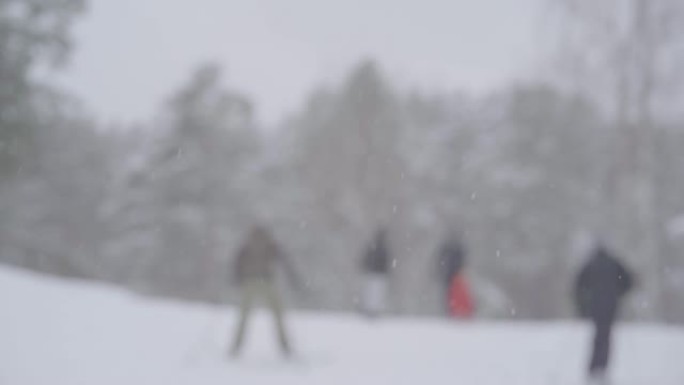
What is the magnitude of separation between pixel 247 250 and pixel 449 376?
9.40 feet

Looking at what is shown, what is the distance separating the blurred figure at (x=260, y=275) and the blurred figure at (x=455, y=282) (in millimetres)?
6649

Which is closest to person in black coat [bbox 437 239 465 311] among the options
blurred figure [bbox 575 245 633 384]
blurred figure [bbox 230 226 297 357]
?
blurred figure [bbox 230 226 297 357]

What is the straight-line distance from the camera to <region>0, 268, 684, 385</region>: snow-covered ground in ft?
23.0

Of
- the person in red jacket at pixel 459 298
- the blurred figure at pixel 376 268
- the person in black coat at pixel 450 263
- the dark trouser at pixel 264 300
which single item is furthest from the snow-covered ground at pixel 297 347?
the person in black coat at pixel 450 263

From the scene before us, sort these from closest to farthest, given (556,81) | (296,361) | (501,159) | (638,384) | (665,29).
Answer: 1. (638,384)
2. (296,361)
3. (665,29)
4. (556,81)
5. (501,159)

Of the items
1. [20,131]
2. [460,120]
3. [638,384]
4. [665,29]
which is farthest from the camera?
[460,120]

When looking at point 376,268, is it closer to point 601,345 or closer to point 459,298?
point 459,298

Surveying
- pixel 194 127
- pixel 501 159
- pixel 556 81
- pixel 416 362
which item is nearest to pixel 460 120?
pixel 501 159

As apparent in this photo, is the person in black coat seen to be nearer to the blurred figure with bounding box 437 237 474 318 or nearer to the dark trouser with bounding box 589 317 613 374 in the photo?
the blurred figure with bounding box 437 237 474 318

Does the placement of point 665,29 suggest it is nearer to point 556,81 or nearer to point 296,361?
point 556,81

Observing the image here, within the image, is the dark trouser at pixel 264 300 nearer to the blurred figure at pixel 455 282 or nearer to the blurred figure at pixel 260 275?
the blurred figure at pixel 260 275

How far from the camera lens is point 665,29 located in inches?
561

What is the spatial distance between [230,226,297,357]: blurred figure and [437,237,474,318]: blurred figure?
6649 millimetres

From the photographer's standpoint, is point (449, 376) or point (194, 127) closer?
point (449, 376)
